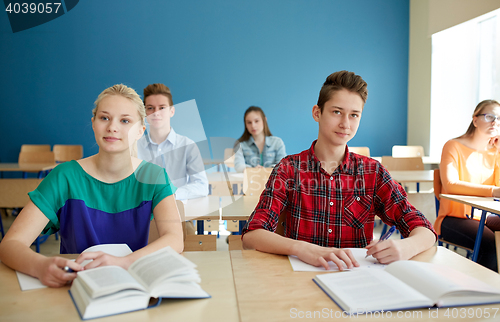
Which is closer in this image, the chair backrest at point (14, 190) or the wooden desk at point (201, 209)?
the wooden desk at point (201, 209)

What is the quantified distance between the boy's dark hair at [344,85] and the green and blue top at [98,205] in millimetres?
648

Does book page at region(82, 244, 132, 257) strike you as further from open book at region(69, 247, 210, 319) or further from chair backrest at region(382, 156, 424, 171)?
chair backrest at region(382, 156, 424, 171)

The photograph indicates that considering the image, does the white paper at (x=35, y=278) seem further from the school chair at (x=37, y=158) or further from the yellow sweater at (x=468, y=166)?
the school chair at (x=37, y=158)

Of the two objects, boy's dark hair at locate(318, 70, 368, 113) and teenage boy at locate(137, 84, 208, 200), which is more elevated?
boy's dark hair at locate(318, 70, 368, 113)

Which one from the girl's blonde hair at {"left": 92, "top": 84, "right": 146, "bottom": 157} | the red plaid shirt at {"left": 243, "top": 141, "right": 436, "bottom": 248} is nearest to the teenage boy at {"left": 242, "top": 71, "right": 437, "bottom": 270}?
the red plaid shirt at {"left": 243, "top": 141, "right": 436, "bottom": 248}

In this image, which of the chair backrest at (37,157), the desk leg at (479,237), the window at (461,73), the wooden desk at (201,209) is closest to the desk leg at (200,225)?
the wooden desk at (201,209)

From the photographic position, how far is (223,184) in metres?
2.56

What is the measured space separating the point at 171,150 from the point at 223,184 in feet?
2.33

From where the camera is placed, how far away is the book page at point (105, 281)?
0.67 meters

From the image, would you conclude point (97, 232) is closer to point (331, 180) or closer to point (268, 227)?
point (268, 227)

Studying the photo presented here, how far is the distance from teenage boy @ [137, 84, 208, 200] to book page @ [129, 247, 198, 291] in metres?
0.81

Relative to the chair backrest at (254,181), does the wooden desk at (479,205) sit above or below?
below

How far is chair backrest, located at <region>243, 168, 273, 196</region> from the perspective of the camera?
2475 millimetres

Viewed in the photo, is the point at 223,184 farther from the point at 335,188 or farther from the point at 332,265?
the point at 332,265
